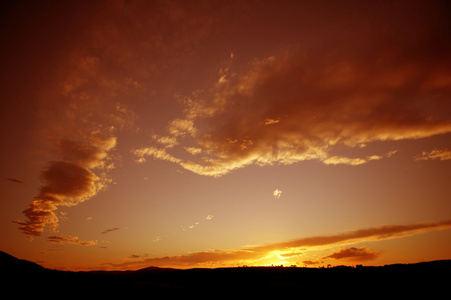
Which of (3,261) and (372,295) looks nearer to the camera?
(372,295)

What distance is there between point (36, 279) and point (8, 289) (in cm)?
196

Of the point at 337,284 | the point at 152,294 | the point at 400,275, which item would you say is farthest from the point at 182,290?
the point at 400,275

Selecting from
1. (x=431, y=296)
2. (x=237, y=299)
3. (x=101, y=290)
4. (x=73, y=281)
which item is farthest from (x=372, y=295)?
(x=73, y=281)

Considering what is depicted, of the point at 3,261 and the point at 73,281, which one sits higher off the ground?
the point at 3,261

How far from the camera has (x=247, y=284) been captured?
63.7 ft

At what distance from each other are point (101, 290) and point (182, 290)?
490cm

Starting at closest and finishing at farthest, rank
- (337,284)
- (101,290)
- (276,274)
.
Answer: (101,290)
(337,284)
(276,274)

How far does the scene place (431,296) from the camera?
593 inches

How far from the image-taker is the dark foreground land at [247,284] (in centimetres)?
1322

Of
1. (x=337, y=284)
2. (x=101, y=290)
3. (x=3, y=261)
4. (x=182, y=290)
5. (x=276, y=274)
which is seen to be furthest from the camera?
(x=276, y=274)

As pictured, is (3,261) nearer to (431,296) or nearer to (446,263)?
(431,296)

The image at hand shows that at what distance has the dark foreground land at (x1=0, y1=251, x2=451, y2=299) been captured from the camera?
13.2 metres

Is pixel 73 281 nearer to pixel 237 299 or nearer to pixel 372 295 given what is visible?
pixel 237 299

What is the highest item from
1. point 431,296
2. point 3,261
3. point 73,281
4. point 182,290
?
point 3,261
